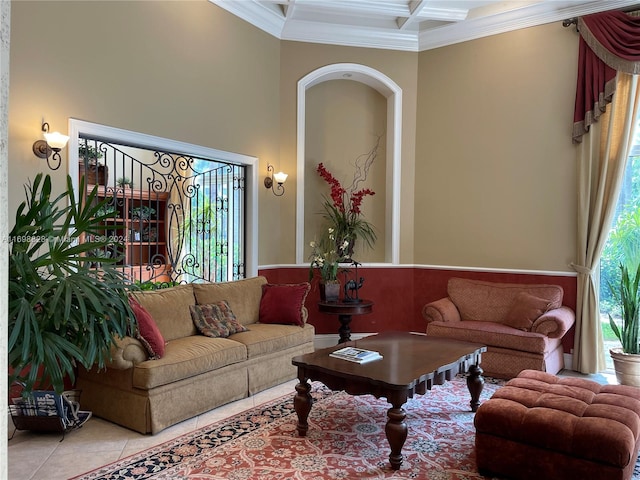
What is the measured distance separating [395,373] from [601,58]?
13.1 ft

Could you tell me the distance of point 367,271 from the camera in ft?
19.5

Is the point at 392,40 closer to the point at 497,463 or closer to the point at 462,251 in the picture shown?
the point at 462,251

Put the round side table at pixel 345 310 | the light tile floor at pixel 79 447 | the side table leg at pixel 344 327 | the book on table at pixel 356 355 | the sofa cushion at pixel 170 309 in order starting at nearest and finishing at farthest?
the light tile floor at pixel 79 447, the book on table at pixel 356 355, the sofa cushion at pixel 170 309, the round side table at pixel 345 310, the side table leg at pixel 344 327

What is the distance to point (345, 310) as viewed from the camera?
205 inches

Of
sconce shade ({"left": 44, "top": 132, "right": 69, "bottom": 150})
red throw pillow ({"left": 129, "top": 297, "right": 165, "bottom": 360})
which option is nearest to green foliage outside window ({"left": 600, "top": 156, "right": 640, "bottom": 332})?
red throw pillow ({"left": 129, "top": 297, "right": 165, "bottom": 360})

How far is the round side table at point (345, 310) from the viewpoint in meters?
5.22

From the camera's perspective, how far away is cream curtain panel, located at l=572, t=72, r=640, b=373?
4682mm

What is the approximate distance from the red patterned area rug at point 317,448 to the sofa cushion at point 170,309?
0.90 metres

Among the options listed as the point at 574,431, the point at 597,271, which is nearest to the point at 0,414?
the point at 574,431

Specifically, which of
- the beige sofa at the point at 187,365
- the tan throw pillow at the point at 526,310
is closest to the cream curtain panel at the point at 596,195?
the tan throw pillow at the point at 526,310

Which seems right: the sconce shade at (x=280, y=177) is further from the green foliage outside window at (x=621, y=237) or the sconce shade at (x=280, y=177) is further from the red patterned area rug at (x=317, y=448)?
the green foliage outside window at (x=621, y=237)

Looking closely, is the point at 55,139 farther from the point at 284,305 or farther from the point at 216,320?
the point at 284,305

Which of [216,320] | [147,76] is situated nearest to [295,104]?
[147,76]

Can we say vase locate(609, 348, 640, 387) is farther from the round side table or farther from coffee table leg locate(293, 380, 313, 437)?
coffee table leg locate(293, 380, 313, 437)
